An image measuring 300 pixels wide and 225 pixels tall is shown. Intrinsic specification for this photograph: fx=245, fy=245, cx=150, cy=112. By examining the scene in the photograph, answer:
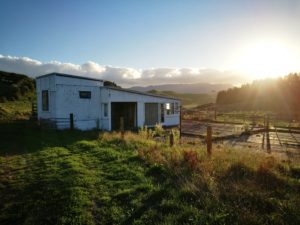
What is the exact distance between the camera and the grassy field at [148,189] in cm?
488

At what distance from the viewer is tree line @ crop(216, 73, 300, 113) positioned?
60750mm

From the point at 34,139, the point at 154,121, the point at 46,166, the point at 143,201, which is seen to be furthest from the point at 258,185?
the point at 154,121

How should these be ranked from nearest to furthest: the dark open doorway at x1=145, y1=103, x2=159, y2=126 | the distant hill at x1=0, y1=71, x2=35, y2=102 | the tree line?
the dark open doorway at x1=145, y1=103, x2=159, y2=126 < the distant hill at x1=0, y1=71, x2=35, y2=102 < the tree line

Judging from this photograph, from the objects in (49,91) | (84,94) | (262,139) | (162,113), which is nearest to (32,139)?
(49,91)

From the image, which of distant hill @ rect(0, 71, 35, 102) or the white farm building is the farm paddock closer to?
the white farm building

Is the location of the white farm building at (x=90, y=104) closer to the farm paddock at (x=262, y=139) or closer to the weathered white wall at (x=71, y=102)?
the weathered white wall at (x=71, y=102)

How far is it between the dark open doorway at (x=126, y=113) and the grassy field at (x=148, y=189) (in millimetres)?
14122

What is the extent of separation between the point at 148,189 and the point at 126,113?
62.7 ft

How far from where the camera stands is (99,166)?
861 cm

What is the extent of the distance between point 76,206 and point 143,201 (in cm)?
148

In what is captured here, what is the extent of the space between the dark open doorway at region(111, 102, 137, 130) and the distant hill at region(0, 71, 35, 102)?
22.3 m

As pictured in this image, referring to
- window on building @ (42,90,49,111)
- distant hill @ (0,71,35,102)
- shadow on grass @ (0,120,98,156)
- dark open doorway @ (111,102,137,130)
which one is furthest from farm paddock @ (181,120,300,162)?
distant hill @ (0,71,35,102)

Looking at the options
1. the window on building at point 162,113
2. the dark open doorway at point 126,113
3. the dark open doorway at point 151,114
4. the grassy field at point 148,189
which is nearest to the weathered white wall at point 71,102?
the dark open doorway at point 126,113

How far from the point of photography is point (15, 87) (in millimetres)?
42531
